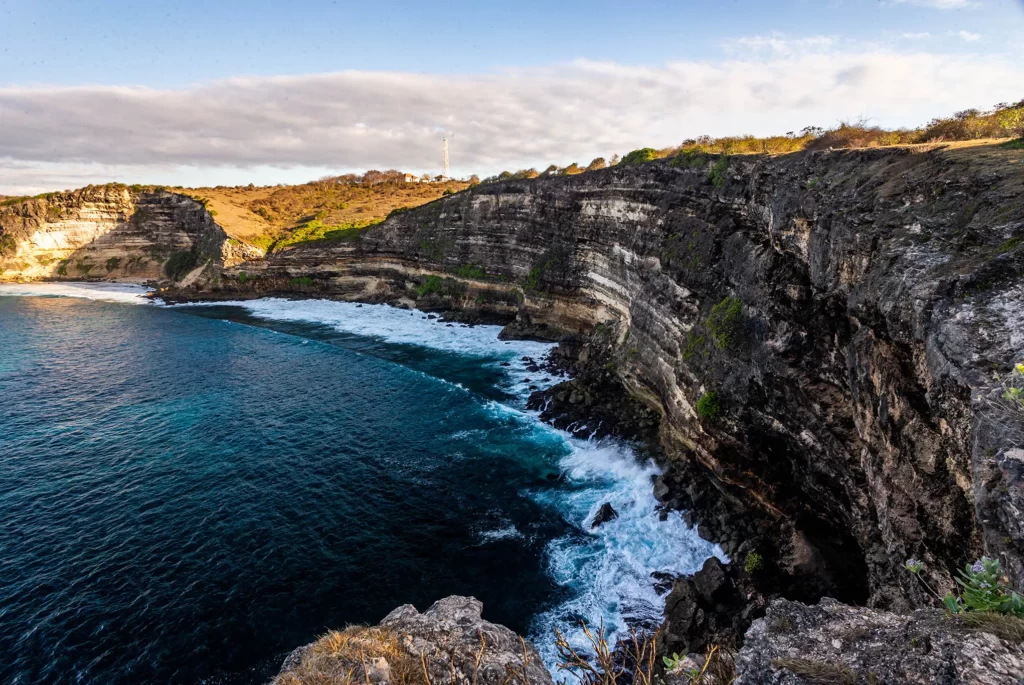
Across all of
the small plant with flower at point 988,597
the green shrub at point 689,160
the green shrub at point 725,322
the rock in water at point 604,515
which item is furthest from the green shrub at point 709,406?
the green shrub at point 689,160

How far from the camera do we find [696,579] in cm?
2181

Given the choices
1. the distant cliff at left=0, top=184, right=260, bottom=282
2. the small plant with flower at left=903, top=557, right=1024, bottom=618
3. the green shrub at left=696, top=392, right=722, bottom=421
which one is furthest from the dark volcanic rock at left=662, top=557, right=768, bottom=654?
the distant cliff at left=0, top=184, right=260, bottom=282

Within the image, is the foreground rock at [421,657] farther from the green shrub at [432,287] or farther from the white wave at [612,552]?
the green shrub at [432,287]

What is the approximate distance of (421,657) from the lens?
8.46m

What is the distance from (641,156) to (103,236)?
12423cm

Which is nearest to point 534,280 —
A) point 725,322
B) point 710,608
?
point 725,322

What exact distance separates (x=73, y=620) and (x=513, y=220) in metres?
58.4

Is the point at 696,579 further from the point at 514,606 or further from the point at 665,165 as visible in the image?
the point at 665,165

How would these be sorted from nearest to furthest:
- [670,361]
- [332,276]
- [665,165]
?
[670,361] → [665,165] → [332,276]

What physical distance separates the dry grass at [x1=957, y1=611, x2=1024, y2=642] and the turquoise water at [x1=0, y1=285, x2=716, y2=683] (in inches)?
671

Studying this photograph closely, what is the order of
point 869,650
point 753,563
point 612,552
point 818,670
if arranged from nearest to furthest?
point 818,670
point 869,650
point 753,563
point 612,552

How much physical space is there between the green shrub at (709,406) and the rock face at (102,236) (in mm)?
113955

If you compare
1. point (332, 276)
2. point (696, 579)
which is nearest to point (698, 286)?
point (696, 579)

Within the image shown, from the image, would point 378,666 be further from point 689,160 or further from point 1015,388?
point 689,160
